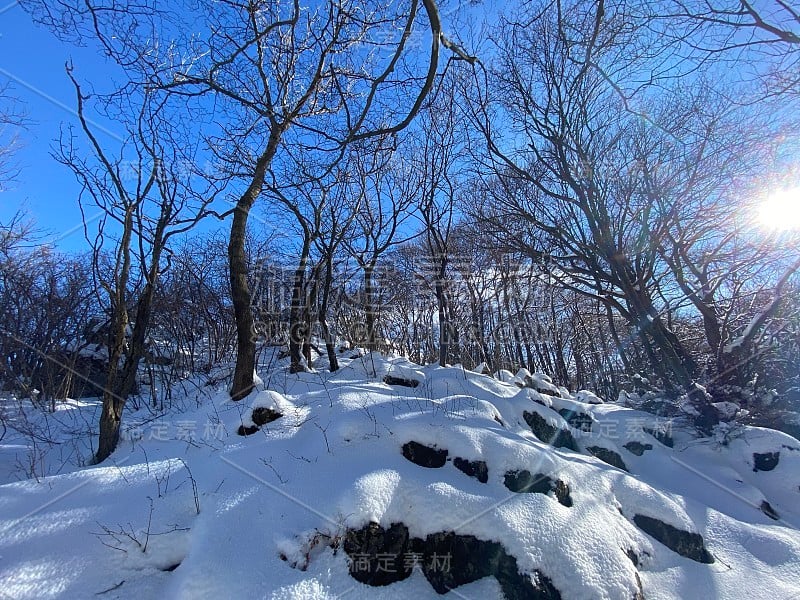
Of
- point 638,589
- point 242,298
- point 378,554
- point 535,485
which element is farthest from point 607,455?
point 242,298

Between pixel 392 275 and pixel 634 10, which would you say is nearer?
pixel 634 10

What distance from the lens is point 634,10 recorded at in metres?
5.00

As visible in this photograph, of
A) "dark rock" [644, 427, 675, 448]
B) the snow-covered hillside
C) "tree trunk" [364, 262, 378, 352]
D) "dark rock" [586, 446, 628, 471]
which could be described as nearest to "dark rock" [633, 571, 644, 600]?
the snow-covered hillside

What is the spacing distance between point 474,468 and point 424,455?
420 millimetres

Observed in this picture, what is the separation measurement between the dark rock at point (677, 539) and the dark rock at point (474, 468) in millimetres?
1450

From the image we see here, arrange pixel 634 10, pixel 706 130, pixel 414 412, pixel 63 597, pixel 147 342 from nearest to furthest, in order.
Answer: pixel 63 597 < pixel 414 412 < pixel 634 10 < pixel 706 130 < pixel 147 342

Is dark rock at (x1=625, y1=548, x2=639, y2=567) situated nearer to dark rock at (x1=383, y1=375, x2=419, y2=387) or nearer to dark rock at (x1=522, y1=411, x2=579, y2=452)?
dark rock at (x1=522, y1=411, x2=579, y2=452)

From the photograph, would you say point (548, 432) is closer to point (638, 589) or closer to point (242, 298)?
Answer: point (638, 589)

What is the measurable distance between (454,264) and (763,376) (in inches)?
374

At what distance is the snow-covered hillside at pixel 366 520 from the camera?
7.16 feet

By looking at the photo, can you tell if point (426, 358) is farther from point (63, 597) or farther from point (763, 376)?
point (63, 597)

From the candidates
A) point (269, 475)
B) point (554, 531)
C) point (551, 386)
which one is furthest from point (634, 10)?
point (269, 475)

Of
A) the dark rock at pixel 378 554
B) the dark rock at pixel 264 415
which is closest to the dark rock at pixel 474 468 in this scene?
the dark rock at pixel 378 554

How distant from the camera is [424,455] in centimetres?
326
